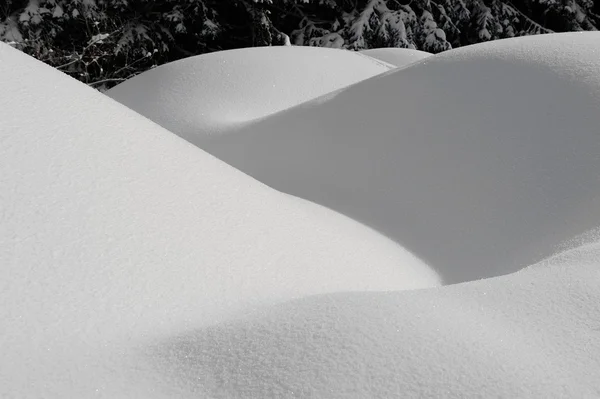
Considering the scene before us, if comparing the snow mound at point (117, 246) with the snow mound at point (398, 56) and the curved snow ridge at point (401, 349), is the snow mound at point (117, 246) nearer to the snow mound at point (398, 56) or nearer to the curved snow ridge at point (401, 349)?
the curved snow ridge at point (401, 349)

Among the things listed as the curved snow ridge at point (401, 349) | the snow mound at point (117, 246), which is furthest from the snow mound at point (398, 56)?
the curved snow ridge at point (401, 349)

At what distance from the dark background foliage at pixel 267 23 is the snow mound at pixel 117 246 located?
6.86m

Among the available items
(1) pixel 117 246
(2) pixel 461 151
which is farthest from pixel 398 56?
(1) pixel 117 246

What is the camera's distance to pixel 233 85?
344cm

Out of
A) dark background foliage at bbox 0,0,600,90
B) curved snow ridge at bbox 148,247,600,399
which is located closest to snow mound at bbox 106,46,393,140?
curved snow ridge at bbox 148,247,600,399

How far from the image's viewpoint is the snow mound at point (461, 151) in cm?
191

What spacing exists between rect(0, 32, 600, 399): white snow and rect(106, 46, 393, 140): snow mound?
58 centimetres

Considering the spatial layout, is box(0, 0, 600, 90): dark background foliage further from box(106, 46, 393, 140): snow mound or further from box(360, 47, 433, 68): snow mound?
box(106, 46, 393, 140): snow mound

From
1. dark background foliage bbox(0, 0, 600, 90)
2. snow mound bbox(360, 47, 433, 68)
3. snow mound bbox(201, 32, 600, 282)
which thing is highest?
snow mound bbox(201, 32, 600, 282)

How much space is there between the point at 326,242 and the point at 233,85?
201cm

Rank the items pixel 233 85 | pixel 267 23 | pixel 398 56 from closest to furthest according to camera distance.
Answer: pixel 233 85 < pixel 398 56 < pixel 267 23

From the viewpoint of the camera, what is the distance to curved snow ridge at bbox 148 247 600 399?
0.85 meters

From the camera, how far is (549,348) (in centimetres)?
95

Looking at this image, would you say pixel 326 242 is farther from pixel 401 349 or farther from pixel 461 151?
pixel 461 151
